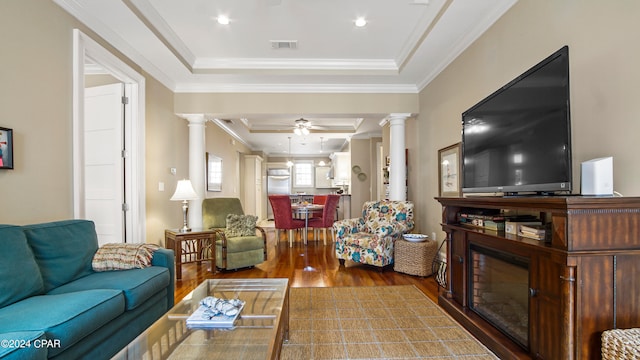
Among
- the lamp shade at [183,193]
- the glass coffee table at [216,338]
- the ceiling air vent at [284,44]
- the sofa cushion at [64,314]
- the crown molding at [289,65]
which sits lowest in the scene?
the glass coffee table at [216,338]

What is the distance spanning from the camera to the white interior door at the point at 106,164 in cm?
345

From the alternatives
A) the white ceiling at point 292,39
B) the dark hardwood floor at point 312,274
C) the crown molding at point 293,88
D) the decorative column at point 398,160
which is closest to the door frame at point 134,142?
the white ceiling at point 292,39

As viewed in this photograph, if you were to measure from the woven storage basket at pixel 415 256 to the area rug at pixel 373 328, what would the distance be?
58 cm

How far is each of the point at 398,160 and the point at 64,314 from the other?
4.26 m

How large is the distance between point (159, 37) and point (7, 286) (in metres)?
2.61

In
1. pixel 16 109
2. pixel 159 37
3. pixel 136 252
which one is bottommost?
pixel 136 252

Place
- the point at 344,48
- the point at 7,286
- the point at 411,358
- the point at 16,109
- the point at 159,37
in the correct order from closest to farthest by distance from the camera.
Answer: the point at 7,286 → the point at 411,358 → the point at 16,109 → the point at 159,37 → the point at 344,48

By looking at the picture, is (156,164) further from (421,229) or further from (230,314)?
(421,229)

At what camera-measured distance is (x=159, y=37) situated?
125 inches

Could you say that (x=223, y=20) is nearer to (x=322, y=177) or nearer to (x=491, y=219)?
(x=491, y=219)

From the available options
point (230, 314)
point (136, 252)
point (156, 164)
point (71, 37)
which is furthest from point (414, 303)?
point (71, 37)

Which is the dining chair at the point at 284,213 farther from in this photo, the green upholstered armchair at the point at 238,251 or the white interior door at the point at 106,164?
the white interior door at the point at 106,164

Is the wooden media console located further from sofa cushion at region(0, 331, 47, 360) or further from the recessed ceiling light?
the recessed ceiling light

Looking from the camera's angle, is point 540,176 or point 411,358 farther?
point 411,358
